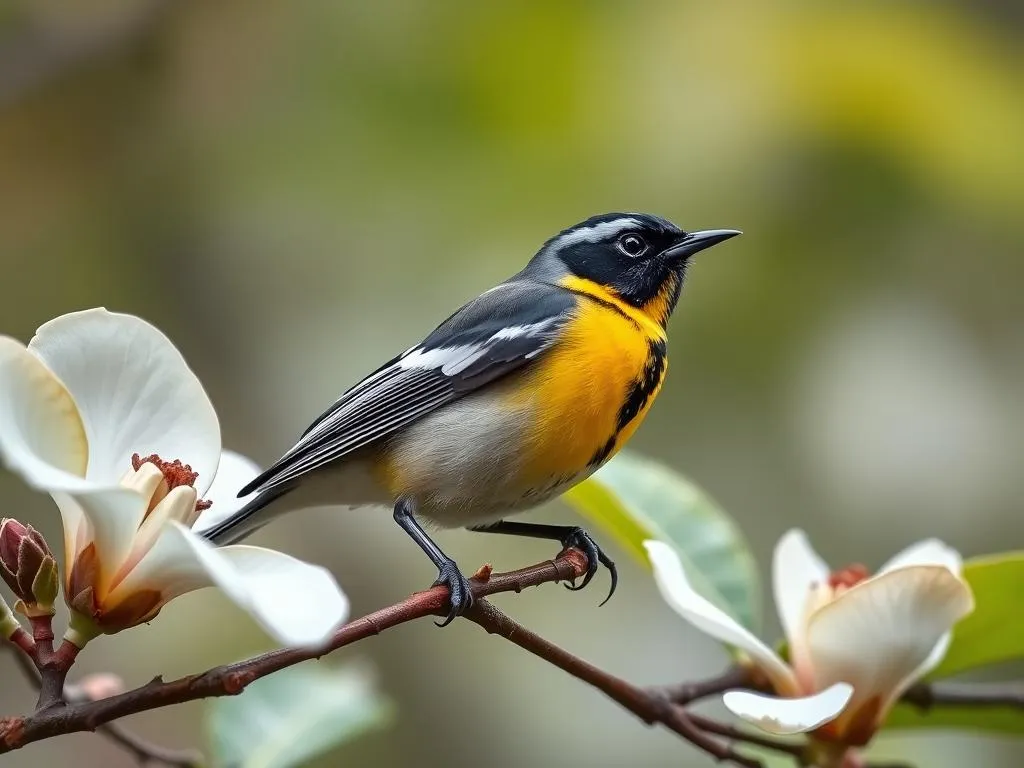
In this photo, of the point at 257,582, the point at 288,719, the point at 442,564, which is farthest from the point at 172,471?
the point at 288,719

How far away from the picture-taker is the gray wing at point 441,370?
2191 mm

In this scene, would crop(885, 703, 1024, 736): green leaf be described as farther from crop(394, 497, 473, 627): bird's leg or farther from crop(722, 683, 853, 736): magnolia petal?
crop(394, 497, 473, 627): bird's leg

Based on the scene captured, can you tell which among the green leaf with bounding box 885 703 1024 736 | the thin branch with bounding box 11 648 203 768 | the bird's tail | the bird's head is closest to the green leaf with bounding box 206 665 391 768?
the thin branch with bounding box 11 648 203 768

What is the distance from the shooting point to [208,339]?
3965 millimetres

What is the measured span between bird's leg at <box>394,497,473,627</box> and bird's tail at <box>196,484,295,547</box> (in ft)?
0.70

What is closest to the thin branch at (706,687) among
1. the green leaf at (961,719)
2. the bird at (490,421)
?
the green leaf at (961,719)

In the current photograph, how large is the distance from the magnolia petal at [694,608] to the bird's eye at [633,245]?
1.21 metres

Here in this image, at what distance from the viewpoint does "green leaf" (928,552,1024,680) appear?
161 cm

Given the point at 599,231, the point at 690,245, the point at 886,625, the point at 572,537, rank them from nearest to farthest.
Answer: the point at 886,625 → the point at 572,537 → the point at 690,245 → the point at 599,231

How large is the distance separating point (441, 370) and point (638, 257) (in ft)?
1.84

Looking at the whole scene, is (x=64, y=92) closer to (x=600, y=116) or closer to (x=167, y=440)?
(x=600, y=116)

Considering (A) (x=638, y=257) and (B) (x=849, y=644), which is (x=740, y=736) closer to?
(B) (x=849, y=644)

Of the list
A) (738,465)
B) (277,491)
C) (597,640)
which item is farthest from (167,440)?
(738,465)

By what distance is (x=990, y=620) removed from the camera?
1.67 metres
